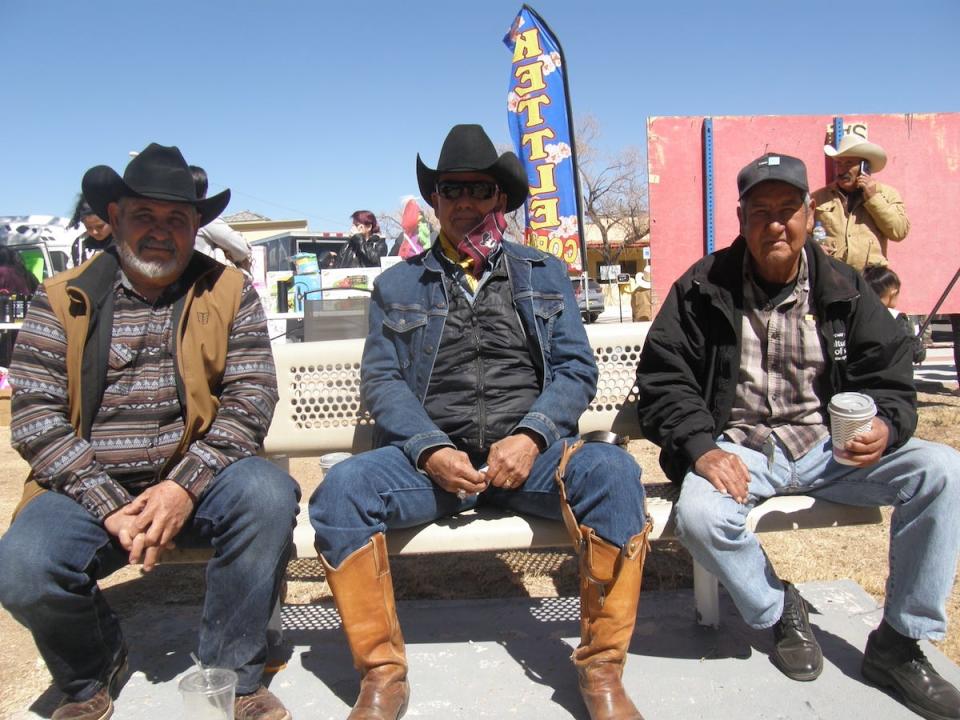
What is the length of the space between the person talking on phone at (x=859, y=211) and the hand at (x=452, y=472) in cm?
397

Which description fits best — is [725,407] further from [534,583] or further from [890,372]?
[534,583]

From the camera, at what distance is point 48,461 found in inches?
95.4

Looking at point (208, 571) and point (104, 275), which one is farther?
point (104, 275)

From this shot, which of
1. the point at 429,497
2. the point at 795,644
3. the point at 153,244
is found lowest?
the point at 795,644

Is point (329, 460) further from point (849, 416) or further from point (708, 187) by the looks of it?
point (708, 187)

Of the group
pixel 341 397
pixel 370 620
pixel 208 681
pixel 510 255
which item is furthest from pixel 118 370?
pixel 510 255

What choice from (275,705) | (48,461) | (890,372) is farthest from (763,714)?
(48,461)

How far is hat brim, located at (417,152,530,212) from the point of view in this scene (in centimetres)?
301

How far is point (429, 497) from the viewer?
262cm

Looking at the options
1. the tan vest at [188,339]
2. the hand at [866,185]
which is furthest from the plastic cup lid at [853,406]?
the hand at [866,185]

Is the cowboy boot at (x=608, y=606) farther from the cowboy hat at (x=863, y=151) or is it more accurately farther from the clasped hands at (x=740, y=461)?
the cowboy hat at (x=863, y=151)

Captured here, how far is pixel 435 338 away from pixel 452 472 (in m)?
0.62

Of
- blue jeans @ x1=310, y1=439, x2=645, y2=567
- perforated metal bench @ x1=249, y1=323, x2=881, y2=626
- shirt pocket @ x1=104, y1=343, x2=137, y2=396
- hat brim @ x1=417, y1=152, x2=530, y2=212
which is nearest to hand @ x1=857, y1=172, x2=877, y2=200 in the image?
perforated metal bench @ x1=249, y1=323, x2=881, y2=626

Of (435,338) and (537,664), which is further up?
(435,338)
